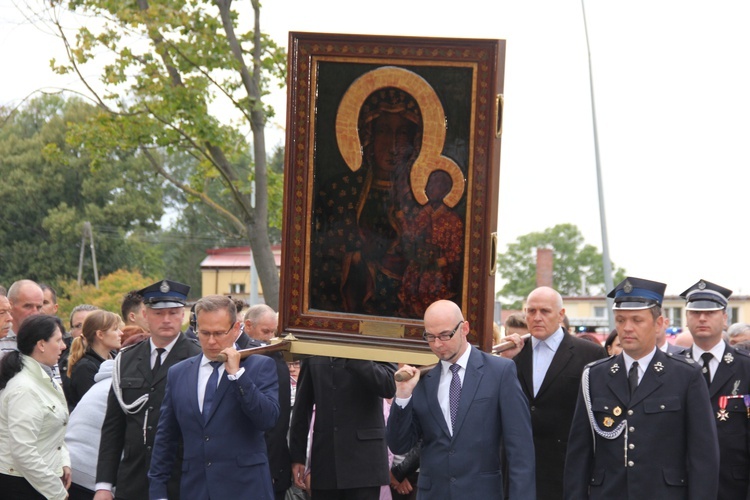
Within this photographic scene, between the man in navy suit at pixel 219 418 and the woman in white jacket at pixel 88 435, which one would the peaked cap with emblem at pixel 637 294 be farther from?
the woman in white jacket at pixel 88 435

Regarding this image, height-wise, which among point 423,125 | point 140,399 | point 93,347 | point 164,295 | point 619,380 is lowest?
point 140,399

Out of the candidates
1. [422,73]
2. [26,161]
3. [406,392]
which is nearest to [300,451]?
[406,392]

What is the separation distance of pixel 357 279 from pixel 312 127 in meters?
1.07

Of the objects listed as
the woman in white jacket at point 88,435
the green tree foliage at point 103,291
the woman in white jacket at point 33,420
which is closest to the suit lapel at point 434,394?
the woman in white jacket at point 33,420

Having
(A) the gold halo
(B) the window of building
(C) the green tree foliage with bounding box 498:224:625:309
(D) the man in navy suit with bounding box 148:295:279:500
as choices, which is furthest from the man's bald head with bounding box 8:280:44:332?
(C) the green tree foliage with bounding box 498:224:625:309

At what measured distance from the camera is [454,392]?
701 centimetres

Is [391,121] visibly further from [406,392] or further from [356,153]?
[406,392]

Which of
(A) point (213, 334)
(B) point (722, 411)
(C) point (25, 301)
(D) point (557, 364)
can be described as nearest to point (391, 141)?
(A) point (213, 334)

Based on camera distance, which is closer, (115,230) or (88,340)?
(88,340)

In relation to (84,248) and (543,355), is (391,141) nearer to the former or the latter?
(543,355)

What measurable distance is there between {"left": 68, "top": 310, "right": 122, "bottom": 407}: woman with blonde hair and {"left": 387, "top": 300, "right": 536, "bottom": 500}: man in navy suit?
3.94 meters

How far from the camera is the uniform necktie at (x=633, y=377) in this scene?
24.0ft

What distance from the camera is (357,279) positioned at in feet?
26.1

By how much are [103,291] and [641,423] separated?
52.1 meters
